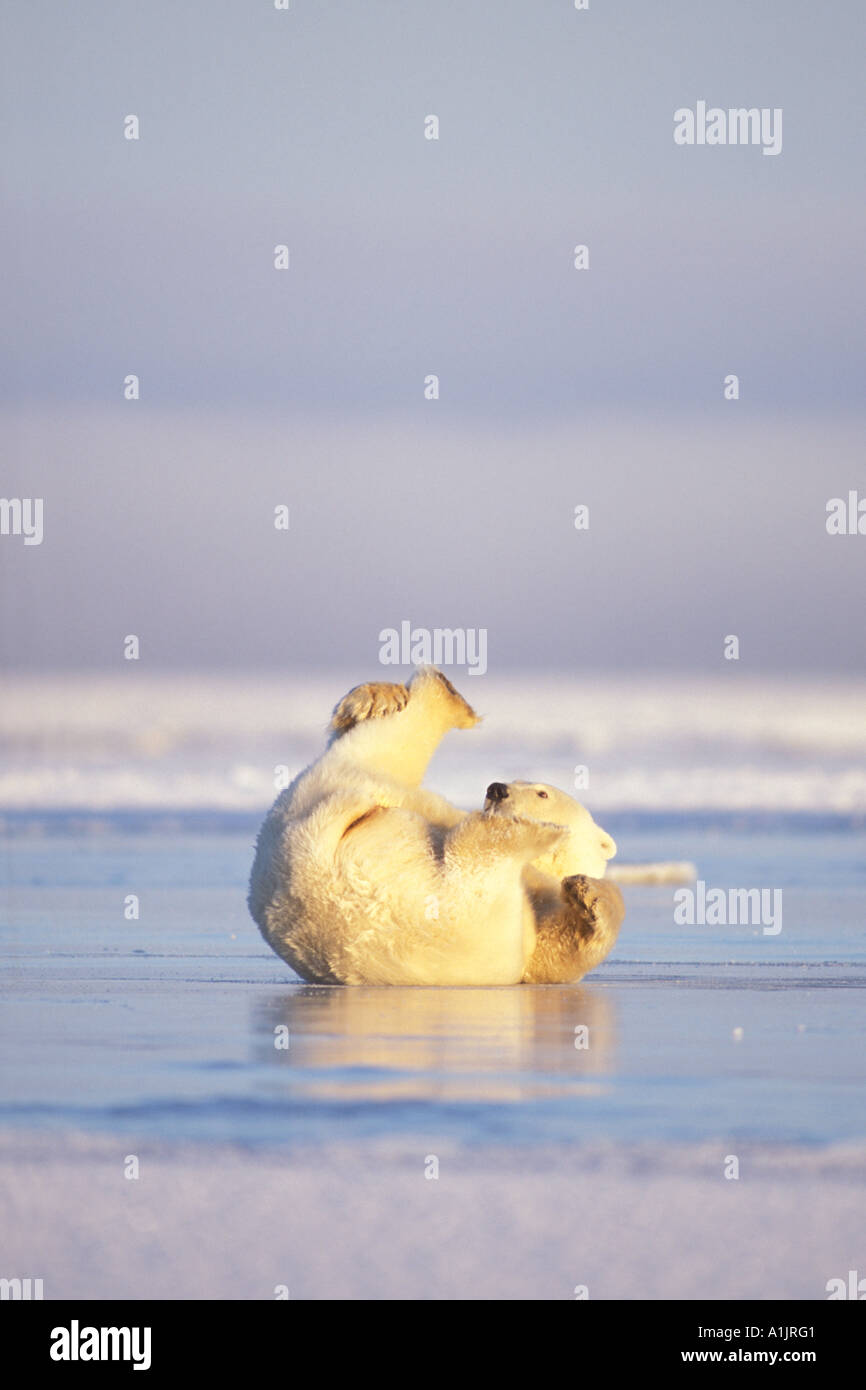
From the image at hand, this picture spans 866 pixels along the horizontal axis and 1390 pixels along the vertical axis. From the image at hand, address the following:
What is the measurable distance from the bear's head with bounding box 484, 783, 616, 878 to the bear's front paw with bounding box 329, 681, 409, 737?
57 cm

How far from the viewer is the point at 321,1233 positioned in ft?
13.8

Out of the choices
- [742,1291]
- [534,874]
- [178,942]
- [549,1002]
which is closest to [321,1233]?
[742,1291]

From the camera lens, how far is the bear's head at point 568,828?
7.62m

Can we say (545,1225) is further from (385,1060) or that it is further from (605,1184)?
(385,1060)

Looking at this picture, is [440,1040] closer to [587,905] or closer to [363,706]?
[587,905]

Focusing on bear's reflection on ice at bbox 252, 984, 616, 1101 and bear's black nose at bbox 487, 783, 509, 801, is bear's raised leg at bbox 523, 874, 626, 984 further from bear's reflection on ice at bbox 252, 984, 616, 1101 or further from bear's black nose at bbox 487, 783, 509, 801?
bear's black nose at bbox 487, 783, 509, 801

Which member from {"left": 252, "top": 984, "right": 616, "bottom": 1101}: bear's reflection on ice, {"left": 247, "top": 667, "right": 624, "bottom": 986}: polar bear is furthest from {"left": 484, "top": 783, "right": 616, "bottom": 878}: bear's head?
→ {"left": 252, "top": 984, "right": 616, "bottom": 1101}: bear's reflection on ice

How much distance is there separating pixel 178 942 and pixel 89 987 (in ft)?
4.74

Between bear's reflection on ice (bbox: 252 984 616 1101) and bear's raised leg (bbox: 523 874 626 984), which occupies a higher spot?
bear's raised leg (bbox: 523 874 626 984)

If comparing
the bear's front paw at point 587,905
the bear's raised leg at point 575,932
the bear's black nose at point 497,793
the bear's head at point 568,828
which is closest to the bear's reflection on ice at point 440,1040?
the bear's raised leg at point 575,932

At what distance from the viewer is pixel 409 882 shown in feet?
22.7

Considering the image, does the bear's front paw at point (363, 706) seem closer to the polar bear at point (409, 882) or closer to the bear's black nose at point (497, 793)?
the polar bear at point (409, 882)

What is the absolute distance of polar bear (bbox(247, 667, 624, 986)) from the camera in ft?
22.9
